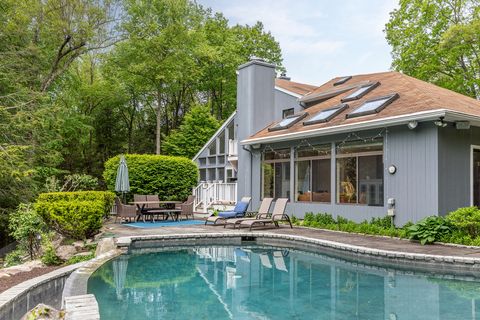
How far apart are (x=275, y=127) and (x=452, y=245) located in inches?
309

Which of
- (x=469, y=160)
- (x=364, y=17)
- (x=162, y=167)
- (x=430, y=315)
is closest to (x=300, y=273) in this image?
(x=430, y=315)

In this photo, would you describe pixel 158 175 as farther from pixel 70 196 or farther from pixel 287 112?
pixel 70 196

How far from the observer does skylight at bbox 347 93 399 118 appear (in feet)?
37.6

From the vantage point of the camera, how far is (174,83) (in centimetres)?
2938

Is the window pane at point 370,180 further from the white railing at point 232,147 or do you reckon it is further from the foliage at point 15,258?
→ the foliage at point 15,258

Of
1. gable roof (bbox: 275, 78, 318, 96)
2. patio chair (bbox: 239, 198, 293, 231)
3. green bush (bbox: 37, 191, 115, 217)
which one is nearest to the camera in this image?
green bush (bbox: 37, 191, 115, 217)

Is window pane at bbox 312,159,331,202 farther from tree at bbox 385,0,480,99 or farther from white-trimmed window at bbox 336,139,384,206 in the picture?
tree at bbox 385,0,480,99

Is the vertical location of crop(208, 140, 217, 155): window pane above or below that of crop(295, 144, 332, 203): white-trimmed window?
above

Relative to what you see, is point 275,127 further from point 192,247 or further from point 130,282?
point 130,282

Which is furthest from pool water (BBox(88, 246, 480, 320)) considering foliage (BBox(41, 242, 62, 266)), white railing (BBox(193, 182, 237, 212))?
white railing (BBox(193, 182, 237, 212))

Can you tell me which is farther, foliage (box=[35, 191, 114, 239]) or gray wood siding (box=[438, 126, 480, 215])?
gray wood siding (box=[438, 126, 480, 215])

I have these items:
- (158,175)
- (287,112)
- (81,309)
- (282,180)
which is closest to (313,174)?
(282,180)

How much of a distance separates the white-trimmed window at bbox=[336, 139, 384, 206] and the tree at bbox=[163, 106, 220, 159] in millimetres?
16745

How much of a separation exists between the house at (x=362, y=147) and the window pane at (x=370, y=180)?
3 cm
